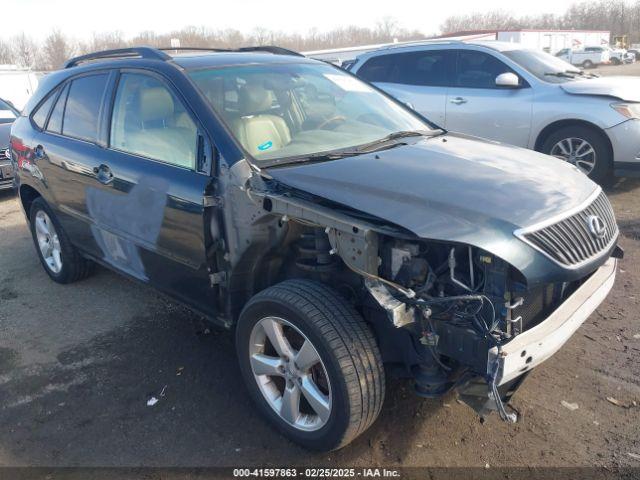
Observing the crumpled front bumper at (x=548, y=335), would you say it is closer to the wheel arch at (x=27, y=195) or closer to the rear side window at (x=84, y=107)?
the rear side window at (x=84, y=107)

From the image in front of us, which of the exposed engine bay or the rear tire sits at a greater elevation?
the exposed engine bay

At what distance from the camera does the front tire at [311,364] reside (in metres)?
2.42

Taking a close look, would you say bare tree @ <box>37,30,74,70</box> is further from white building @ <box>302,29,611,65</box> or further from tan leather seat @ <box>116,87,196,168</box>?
tan leather seat @ <box>116,87,196,168</box>

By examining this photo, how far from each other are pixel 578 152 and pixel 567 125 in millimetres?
367

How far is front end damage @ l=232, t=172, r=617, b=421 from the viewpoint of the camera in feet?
7.15

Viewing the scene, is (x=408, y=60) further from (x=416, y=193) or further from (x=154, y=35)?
(x=154, y=35)

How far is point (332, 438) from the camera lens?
99.9 inches

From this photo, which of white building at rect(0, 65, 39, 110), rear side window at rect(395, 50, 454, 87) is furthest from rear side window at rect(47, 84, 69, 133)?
white building at rect(0, 65, 39, 110)

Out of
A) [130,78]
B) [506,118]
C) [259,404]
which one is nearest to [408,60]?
[506,118]

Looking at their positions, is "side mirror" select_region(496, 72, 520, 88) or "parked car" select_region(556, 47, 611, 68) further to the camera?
"parked car" select_region(556, 47, 611, 68)

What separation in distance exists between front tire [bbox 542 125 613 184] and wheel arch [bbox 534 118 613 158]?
0.02m

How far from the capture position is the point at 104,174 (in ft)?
11.9

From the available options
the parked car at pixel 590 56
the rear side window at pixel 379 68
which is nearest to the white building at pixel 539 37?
the parked car at pixel 590 56

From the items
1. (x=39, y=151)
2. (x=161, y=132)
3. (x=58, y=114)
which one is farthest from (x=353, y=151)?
(x=39, y=151)
